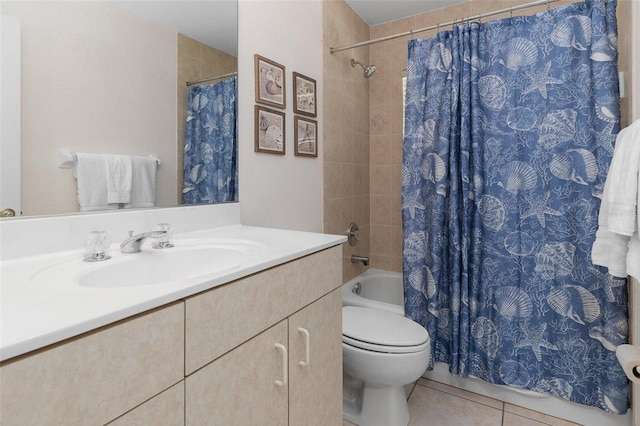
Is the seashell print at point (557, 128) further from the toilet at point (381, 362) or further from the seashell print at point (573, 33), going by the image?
the toilet at point (381, 362)

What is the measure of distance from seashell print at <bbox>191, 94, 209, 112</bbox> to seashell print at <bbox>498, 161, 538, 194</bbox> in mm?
1458

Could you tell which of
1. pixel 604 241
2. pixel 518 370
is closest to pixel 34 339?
pixel 604 241

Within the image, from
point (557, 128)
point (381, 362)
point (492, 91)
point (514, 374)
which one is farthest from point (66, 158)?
point (514, 374)

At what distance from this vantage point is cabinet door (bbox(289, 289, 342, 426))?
0.96 m

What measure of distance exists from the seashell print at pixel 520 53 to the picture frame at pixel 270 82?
1.14 metres

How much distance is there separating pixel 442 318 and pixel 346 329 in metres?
0.65

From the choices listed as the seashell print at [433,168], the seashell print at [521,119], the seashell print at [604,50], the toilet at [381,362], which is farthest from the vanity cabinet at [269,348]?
the seashell print at [604,50]

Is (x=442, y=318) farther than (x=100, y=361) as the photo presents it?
Yes

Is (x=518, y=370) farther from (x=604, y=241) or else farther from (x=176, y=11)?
(x=176, y=11)

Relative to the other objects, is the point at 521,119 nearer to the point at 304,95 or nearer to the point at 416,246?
the point at 416,246

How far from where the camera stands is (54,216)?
0.91m

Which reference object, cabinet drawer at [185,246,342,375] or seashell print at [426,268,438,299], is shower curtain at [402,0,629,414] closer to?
seashell print at [426,268,438,299]

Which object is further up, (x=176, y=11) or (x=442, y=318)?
(x=176, y=11)

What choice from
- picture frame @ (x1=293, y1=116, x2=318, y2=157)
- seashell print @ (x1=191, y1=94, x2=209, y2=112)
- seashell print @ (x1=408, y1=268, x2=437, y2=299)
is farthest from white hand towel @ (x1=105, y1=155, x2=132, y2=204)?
seashell print @ (x1=408, y1=268, x2=437, y2=299)
